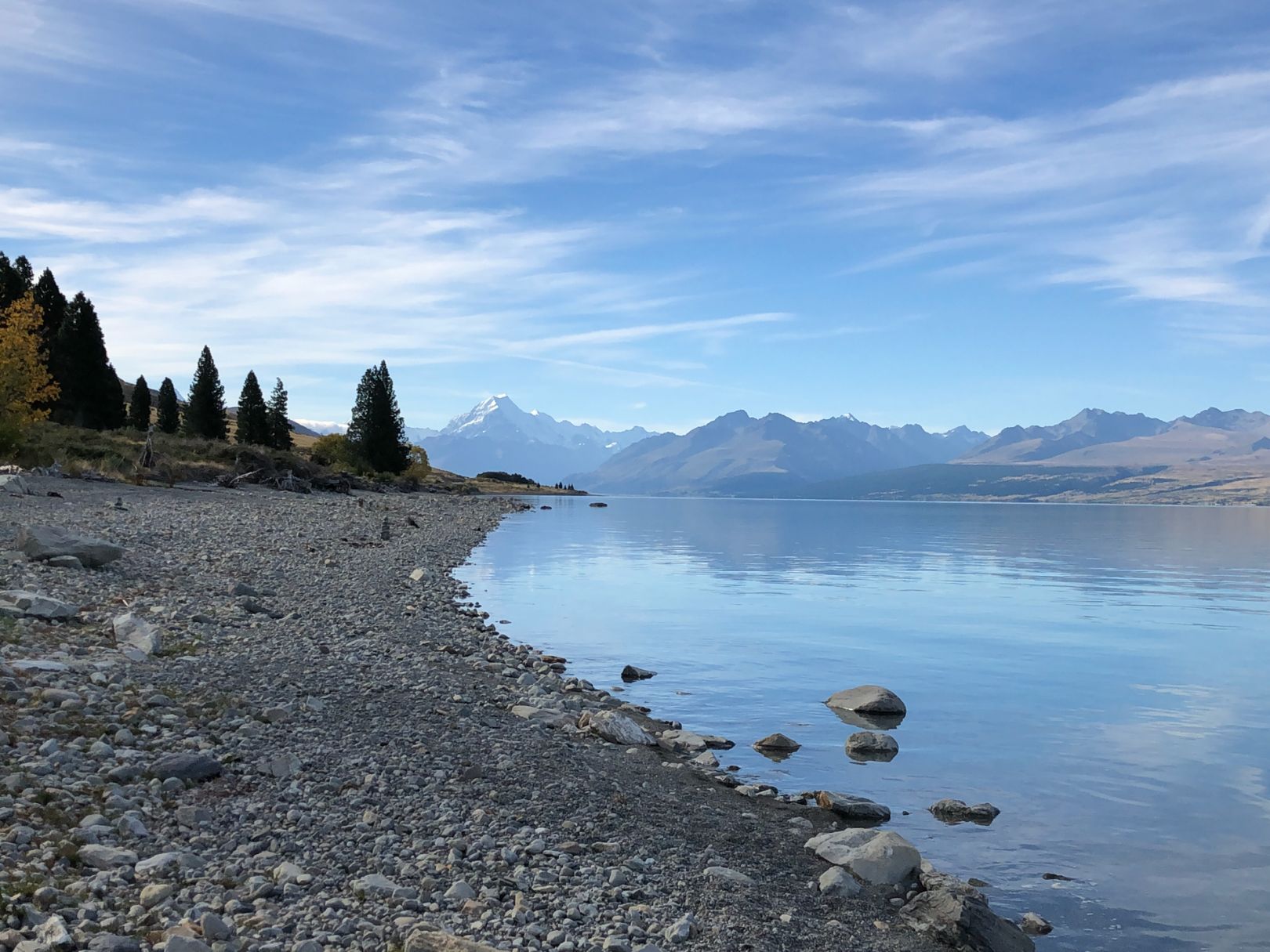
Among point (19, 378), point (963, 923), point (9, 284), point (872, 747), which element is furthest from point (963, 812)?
point (9, 284)

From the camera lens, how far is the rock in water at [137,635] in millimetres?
15656

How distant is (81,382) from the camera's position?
306 ft

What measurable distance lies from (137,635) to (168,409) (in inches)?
4655

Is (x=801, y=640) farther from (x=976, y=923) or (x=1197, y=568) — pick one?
(x=1197, y=568)

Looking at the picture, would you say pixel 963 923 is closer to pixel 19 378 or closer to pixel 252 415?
pixel 19 378

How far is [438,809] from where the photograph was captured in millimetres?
10711

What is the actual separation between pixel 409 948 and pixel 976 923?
20.5 feet

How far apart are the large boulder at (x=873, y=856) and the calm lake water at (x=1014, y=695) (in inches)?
48.6

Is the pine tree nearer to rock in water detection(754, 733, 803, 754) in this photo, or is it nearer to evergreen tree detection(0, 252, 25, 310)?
evergreen tree detection(0, 252, 25, 310)

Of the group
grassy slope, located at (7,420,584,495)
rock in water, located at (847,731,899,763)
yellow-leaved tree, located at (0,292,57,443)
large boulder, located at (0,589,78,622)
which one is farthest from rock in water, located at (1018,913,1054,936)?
grassy slope, located at (7,420,584,495)

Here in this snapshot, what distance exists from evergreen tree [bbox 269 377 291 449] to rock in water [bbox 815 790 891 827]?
125m

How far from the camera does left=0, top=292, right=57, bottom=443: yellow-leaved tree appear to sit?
51000 mm

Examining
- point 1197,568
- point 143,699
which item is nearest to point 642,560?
point 1197,568

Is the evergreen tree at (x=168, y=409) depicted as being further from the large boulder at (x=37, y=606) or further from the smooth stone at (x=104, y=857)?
the smooth stone at (x=104, y=857)
